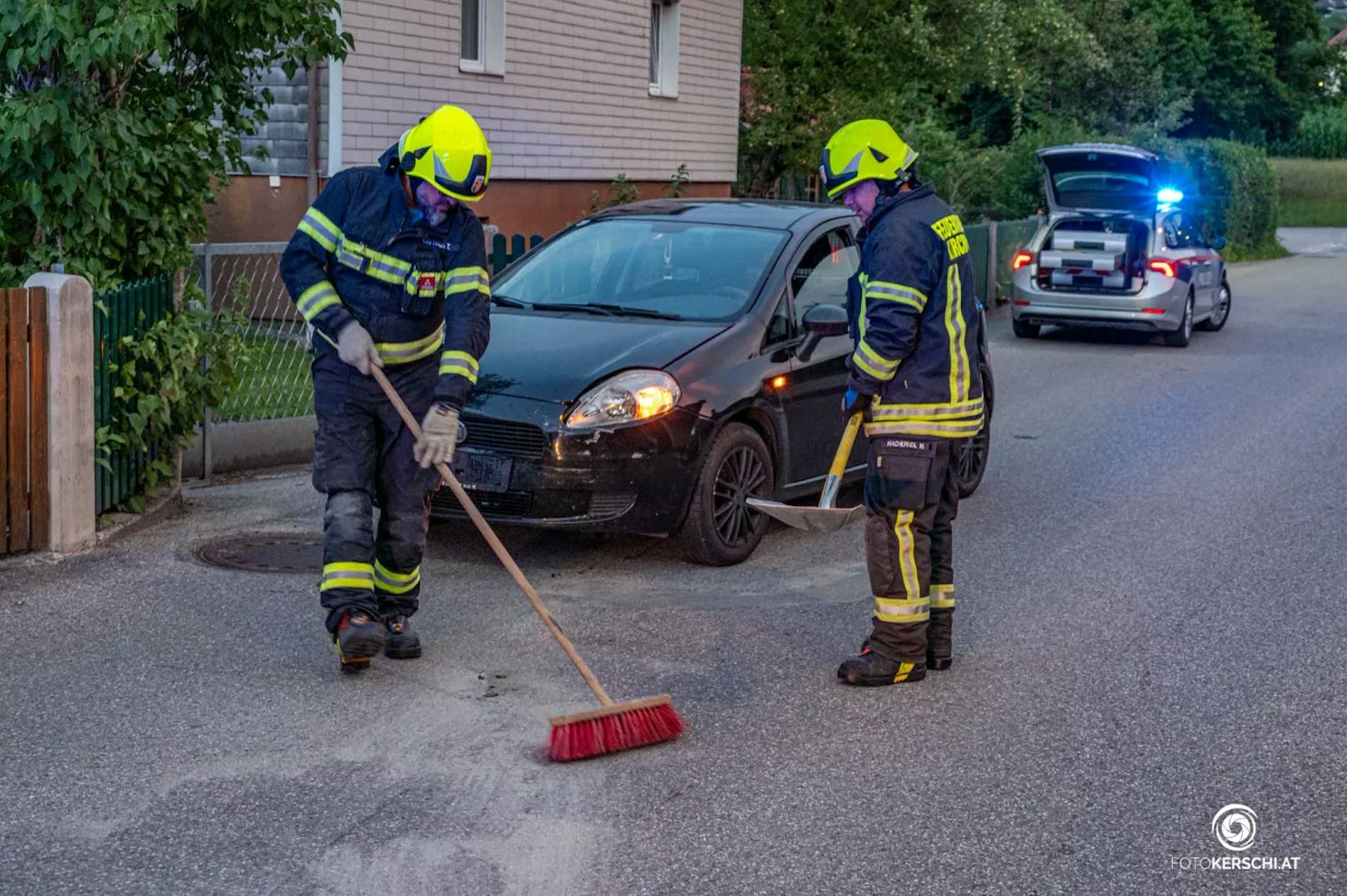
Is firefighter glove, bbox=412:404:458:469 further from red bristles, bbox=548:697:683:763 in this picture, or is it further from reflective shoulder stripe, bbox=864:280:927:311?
reflective shoulder stripe, bbox=864:280:927:311

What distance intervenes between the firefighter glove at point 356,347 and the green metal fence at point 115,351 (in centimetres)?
247

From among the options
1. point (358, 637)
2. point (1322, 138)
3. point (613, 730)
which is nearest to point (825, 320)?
point (358, 637)

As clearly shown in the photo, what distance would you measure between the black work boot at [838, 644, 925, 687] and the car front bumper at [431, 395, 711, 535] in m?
1.57

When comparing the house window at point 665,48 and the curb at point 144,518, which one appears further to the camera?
the house window at point 665,48

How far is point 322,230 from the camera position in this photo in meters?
5.84

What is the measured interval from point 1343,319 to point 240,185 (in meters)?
13.9

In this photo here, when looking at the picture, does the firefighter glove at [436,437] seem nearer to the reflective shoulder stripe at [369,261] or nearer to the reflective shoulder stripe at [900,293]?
the reflective shoulder stripe at [369,261]

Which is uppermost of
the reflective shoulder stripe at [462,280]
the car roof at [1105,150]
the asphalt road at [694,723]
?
the car roof at [1105,150]

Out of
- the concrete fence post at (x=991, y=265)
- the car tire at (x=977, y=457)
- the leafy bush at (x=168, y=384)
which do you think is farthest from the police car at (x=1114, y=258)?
the leafy bush at (x=168, y=384)

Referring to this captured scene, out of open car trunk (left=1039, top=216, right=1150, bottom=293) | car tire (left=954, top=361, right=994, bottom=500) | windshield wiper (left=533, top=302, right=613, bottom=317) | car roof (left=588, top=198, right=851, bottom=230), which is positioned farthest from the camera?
open car trunk (left=1039, top=216, right=1150, bottom=293)

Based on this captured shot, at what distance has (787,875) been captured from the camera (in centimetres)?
436

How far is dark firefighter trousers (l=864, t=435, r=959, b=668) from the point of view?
19.7ft

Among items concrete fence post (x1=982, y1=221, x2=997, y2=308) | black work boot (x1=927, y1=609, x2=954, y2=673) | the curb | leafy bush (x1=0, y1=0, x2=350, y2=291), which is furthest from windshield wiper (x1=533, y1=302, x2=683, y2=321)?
concrete fence post (x1=982, y1=221, x2=997, y2=308)

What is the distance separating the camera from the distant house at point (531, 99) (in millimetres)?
16641
